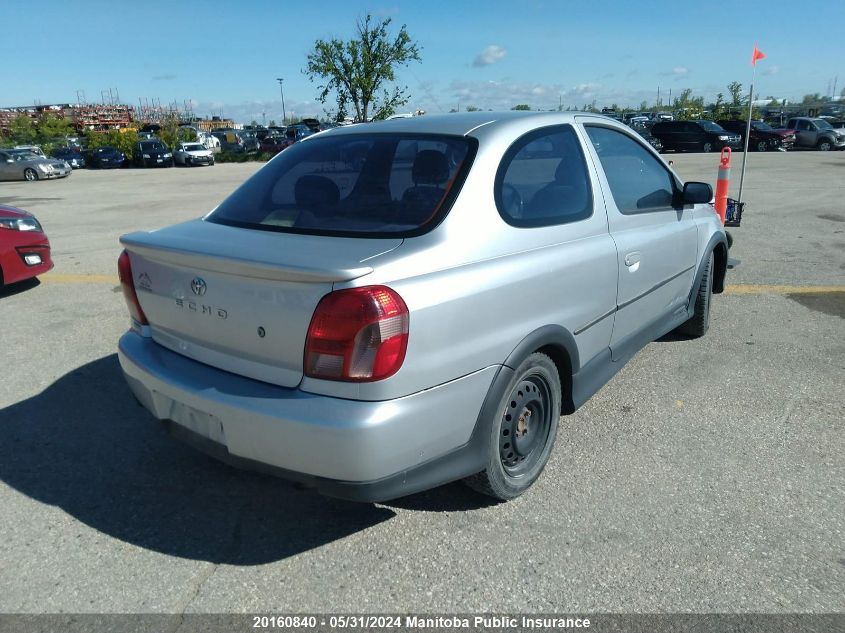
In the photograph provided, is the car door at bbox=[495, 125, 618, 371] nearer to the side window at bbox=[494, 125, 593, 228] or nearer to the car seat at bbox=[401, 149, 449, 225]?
the side window at bbox=[494, 125, 593, 228]

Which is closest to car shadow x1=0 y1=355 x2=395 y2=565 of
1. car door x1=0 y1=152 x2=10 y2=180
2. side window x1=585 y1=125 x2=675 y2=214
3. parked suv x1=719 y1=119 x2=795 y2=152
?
side window x1=585 y1=125 x2=675 y2=214

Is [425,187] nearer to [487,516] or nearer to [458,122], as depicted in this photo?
[458,122]

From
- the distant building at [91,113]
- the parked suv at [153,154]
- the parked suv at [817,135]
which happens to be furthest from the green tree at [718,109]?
the distant building at [91,113]

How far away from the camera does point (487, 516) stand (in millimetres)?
2943

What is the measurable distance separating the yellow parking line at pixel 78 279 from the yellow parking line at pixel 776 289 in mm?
6525

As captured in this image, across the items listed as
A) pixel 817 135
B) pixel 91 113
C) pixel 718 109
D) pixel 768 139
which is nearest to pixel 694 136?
pixel 768 139

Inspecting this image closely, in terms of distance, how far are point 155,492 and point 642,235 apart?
2.95 metres

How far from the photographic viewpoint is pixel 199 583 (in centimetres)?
254

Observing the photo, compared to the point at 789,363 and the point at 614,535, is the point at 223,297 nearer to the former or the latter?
the point at 614,535

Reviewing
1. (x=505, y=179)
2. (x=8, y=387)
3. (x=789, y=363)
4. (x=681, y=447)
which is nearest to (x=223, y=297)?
(x=505, y=179)

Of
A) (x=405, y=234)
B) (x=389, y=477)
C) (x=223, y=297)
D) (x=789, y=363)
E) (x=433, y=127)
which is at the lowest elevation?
(x=789, y=363)

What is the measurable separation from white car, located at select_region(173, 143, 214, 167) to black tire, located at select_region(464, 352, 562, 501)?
3562 centimetres

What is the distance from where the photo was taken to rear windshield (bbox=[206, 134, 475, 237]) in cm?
274

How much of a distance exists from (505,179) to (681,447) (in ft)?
5.76
